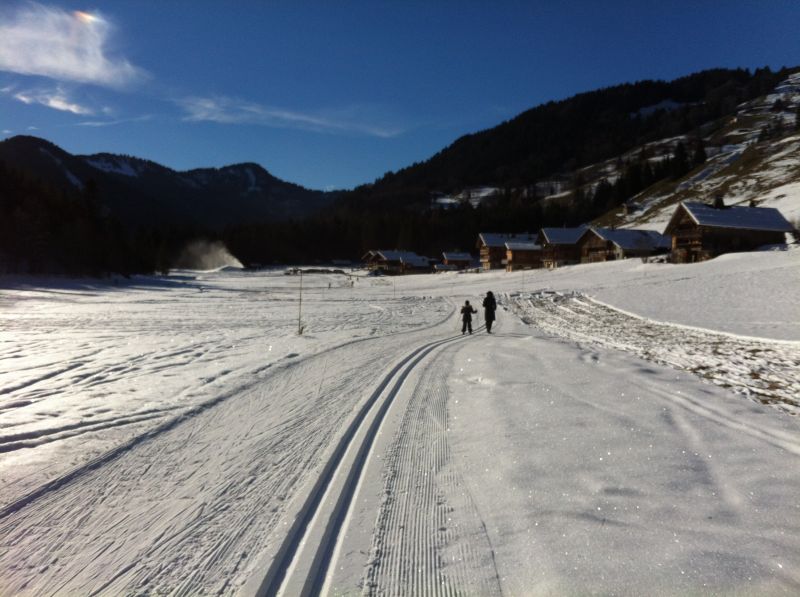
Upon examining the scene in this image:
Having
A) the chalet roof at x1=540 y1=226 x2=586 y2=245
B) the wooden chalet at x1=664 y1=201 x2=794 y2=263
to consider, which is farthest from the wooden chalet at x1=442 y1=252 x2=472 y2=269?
the wooden chalet at x1=664 y1=201 x2=794 y2=263

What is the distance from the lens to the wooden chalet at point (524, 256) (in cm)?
7550

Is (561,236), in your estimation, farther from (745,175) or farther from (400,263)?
(745,175)

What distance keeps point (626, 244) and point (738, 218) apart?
549 inches

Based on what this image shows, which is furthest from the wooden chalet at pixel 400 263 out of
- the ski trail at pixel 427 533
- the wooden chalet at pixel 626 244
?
the ski trail at pixel 427 533

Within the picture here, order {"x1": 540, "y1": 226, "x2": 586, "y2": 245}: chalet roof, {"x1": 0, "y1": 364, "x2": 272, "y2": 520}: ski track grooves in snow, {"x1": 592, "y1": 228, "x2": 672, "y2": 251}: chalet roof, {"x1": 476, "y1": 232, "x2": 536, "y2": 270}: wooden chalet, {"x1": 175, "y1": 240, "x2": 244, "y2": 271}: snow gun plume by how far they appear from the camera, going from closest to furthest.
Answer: {"x1": 0, "y1": 364, "x2": 272, "y2": 520}: ski track grooves in snow < {"x1": 592, "y1": 228, "x2": 672, "y2": 251}: chalet roof < {"x1": 540, "y1": 226, "x2": 586, "y2": 245}: chalet roof < {"x1": 476, "y1": 232, "x2": 536, "y2": 270}: wooden chalet < {"x1": 175, "y1": 240, "x2": 244, "y2": 271}: snow gun plume

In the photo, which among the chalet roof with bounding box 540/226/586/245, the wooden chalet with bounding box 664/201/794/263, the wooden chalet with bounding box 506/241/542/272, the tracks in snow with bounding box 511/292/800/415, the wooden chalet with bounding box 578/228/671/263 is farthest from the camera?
the wooden chalet with bounding box 506/241/542/272

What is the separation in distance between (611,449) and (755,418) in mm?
2672

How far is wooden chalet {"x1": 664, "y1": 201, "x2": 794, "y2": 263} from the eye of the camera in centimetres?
4691

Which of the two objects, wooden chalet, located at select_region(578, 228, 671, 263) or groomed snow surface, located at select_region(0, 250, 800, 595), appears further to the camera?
wooden chalet, located at select_region(578, 228, 671, 263)

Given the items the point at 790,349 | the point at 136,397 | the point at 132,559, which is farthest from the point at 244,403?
the point at 790,349

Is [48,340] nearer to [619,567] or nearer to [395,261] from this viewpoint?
[619,567]

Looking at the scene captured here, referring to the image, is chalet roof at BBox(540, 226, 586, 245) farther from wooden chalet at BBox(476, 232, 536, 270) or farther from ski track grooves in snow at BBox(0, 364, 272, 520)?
ski track grooves in snow at BBox(0, 364, 272, 520)

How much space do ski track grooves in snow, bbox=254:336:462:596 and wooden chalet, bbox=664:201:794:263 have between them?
51614 millimetres

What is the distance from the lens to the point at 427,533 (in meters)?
3.78
